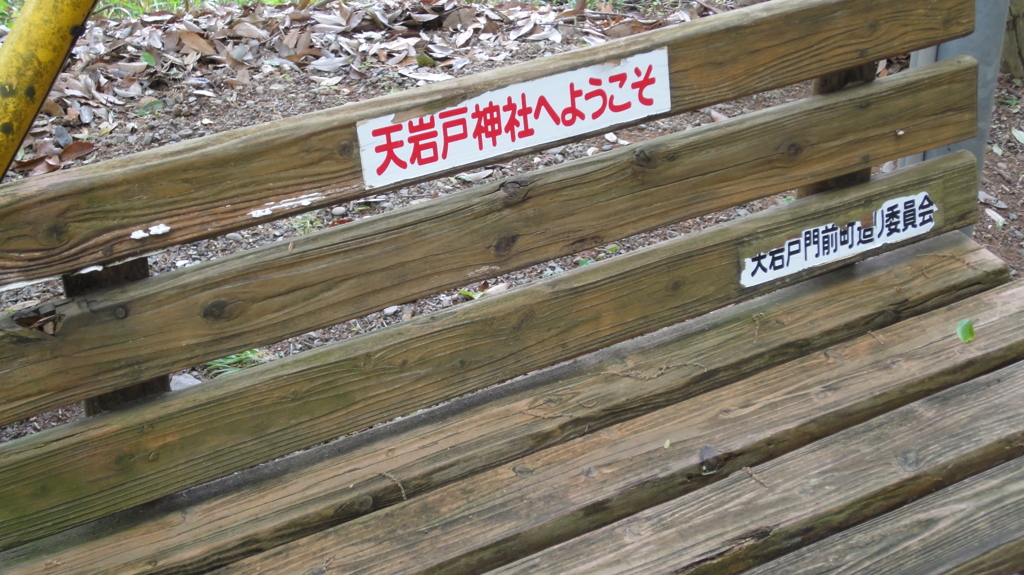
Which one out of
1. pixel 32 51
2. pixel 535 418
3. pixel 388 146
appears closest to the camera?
pixel 32 51

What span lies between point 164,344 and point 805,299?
1752 millimetres

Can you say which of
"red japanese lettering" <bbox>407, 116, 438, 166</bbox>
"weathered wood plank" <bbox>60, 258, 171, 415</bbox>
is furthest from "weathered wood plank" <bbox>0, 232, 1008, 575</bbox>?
"red japanese lettering" <bbox>407, 116, 438, 166</bbox>

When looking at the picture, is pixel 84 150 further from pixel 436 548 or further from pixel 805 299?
pixel 805 299

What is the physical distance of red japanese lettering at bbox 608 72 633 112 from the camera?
7.15 feet

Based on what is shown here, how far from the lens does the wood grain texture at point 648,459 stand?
2.02 m

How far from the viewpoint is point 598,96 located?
218cm

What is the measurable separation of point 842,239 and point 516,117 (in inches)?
43.4

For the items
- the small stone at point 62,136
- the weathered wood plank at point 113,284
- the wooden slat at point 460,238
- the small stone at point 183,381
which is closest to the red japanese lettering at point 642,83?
the wooden slat at point 460,238

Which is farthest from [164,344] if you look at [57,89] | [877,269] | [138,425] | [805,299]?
[57,89]

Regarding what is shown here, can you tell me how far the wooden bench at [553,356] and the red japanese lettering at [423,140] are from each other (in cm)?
2

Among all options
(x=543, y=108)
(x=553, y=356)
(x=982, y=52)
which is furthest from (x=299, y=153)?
(x=982, y=52)

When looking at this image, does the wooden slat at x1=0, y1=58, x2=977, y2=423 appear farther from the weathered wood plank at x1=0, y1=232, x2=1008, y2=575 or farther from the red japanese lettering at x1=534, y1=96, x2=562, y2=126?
the weathered wood plank at x1=0, y1=232, x2=1008, y2=575

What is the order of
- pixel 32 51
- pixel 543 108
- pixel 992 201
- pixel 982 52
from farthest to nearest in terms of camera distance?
pixel 992 201 < pixel 982 52 < pixel 543 108 < pixel 32 51

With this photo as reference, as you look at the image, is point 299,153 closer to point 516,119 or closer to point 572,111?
point 516,119
